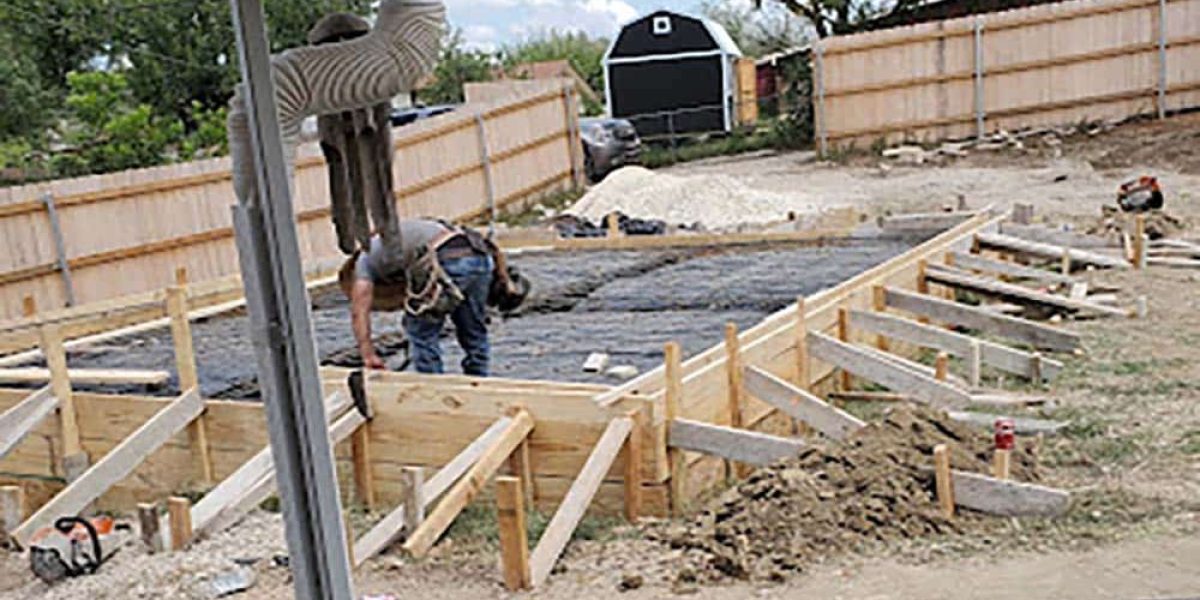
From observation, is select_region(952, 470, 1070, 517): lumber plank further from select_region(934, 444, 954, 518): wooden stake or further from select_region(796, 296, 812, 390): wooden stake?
select_region(796, 296, 812, 390): wooden stake

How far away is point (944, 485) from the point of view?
13.9 ft

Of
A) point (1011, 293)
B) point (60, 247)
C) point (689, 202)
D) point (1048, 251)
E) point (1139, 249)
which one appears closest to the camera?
point (1011, 293)

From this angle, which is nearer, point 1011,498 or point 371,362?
point 1011,498

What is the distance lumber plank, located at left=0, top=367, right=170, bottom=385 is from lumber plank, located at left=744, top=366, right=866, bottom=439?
3.08m

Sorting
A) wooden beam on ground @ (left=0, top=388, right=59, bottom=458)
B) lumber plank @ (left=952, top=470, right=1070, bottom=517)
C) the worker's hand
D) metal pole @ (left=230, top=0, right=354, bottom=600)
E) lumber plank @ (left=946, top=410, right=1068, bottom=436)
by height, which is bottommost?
lumber plank @ (left=946, top=410, right=1068, bottom=436)

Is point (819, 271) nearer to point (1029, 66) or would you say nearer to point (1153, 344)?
point (1153, 344)

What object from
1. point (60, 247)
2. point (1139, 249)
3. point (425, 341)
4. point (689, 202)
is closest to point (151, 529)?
point (425, 341)

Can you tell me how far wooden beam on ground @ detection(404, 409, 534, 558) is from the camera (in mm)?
4211

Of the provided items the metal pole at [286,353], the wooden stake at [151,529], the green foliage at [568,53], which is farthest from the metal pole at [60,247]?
the green foliage at [568,53]

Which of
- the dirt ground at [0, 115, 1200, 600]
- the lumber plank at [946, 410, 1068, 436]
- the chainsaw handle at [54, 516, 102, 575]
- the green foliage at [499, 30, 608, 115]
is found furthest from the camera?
the green foliage at [499, 30, 608, 115]

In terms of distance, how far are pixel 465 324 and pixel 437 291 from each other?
594 millimetres

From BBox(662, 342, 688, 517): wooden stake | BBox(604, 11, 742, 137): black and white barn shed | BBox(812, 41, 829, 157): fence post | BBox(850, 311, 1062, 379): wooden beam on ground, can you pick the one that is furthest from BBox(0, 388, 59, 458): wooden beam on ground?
BBox(604, 11, 742, 137): black and white barn shed

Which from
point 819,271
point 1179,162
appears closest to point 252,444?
point 819,271

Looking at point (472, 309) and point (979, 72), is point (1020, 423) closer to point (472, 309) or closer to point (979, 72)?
point (472, 309)
